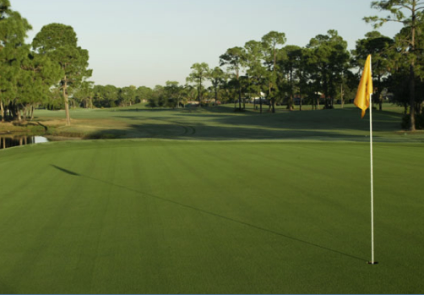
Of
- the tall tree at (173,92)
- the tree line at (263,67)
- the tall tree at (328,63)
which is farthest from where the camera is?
the tall tree at (173,92)

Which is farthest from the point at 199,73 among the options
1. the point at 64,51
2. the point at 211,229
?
the point at 211,229

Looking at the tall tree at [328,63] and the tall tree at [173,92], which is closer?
the tall tree at [328,63]

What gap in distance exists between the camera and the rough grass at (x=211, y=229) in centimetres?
472

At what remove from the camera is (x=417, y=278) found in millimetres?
4648

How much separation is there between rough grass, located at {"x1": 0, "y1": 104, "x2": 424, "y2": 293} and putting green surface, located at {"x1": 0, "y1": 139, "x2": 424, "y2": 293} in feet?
0.08

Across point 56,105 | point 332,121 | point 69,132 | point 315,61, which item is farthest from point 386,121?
point 56,105

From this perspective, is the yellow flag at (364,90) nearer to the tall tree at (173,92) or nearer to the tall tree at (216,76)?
the tall tree at (216,76)

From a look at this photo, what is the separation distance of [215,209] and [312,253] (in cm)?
288

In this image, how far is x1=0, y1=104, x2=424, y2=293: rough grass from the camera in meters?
4.72

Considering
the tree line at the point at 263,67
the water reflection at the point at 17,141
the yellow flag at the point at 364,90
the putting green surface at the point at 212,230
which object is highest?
the tree line at the point at 263,67

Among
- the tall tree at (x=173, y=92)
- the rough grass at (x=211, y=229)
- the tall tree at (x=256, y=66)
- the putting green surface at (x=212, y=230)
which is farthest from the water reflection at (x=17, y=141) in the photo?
the tall tree at (x=173, y=92)

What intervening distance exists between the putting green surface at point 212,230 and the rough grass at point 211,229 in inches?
1.0

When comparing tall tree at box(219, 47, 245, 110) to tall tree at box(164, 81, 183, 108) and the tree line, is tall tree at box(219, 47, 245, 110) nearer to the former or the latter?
the tree line

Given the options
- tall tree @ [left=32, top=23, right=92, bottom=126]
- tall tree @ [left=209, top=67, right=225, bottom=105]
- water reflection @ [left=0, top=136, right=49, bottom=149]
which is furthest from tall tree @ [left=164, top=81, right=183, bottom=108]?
water reflection @ [left=0, top=136, right=49, bottom=149]
